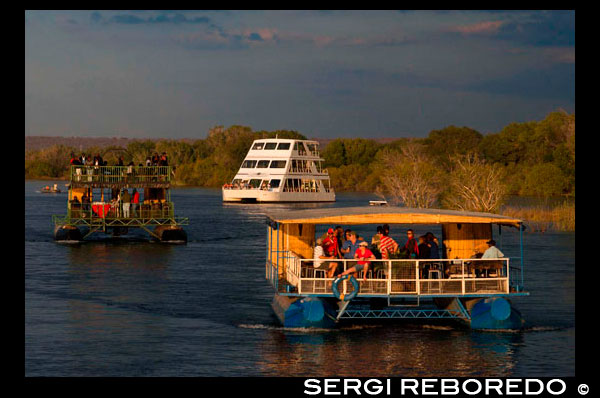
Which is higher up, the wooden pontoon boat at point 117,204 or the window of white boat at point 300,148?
the window of white boat at point 300,148

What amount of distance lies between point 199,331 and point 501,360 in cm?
896

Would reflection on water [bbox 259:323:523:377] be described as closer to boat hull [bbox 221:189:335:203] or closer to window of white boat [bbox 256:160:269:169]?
boat hull [bbox 221:189:335:203]


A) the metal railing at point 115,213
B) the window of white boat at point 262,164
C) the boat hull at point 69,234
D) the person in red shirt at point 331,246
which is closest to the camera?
the person in red shirt at point 331,246

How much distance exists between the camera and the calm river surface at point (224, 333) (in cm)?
2411

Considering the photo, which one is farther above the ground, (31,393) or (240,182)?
(240,182)

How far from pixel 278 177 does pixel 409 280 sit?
99046mm

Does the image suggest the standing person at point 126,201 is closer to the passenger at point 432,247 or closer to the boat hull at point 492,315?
the passenger at point 432,247

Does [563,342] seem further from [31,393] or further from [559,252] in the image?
[559,252]

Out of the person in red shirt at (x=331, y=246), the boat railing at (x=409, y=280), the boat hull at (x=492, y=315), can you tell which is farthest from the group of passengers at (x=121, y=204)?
the boat hull at (x=492, y=315)

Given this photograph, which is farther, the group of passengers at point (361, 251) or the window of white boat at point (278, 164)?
the window of white boat at point (278, 164)

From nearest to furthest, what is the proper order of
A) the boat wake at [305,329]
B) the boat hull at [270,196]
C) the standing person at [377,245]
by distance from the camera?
the boat wake at [305,329]
the standing person at [377,245]
the boat hull at [270,196]
